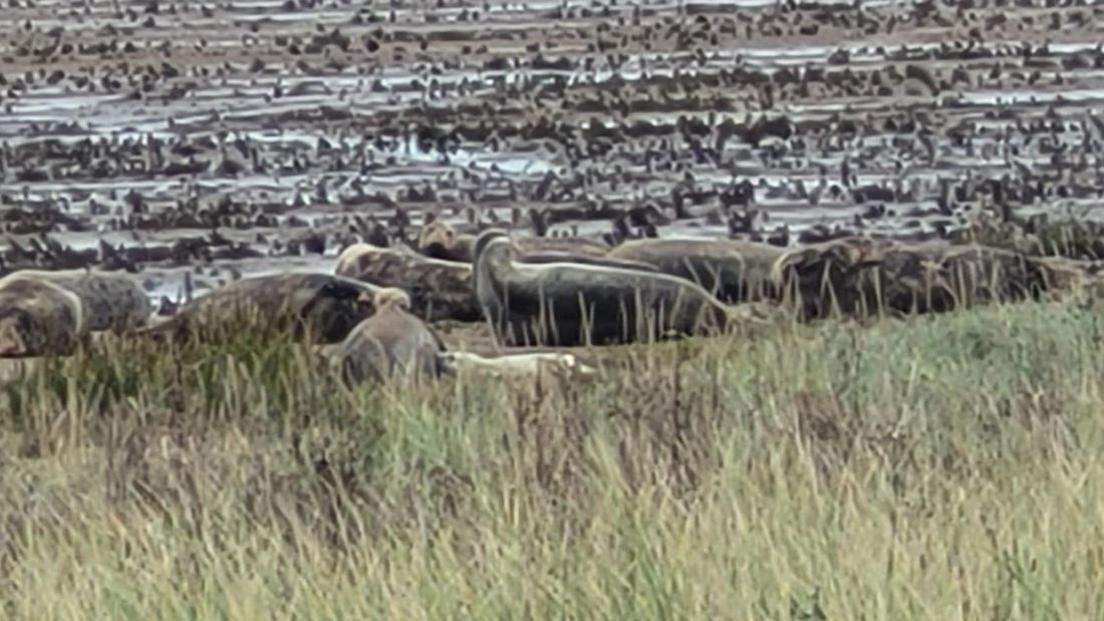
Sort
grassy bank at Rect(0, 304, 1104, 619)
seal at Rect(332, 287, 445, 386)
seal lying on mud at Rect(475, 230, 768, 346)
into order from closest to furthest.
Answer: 1. grassy bank at Rect(0, 304, 1104, 619)
2. seal at Rect(332, 287, 445, 386)
3. seal lying on mud at Rect(475, 230, 768, 346)

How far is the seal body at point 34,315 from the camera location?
12.2 m

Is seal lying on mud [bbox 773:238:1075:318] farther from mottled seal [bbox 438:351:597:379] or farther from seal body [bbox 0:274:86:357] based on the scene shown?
seal body [bbox 0:274:86:357]

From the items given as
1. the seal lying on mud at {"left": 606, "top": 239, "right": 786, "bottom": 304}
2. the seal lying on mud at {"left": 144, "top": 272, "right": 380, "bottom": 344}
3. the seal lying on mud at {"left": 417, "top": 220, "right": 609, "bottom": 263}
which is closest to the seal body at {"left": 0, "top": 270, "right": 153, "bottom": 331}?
the seal lying on mud at {"left": 144, "top": 272, "right": 380, "bottom": 344}

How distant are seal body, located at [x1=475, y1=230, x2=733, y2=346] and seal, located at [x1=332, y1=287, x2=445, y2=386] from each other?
49.1 inches

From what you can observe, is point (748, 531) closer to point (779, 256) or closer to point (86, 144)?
point (779, 256)

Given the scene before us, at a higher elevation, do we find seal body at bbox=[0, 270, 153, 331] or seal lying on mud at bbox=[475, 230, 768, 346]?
seal lying on mud at bbox=[475, 230, 768, 346]

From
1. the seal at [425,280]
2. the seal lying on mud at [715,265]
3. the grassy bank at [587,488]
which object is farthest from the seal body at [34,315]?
the seal lying on mud at [715,265]

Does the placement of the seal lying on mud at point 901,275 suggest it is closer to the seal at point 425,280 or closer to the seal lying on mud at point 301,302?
the seal at point 425,280

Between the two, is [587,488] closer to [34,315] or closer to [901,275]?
[34,315]

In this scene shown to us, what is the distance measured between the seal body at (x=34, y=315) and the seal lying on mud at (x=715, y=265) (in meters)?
2.66

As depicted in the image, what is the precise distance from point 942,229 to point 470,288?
12.3ft

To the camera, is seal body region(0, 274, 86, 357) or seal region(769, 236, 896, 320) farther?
seal region(769, 236, 896, 320)

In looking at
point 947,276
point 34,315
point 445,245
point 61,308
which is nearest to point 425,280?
point 445,245

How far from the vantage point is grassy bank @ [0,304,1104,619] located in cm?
566
